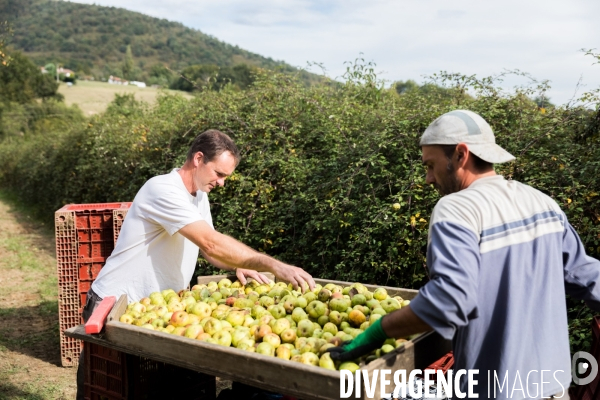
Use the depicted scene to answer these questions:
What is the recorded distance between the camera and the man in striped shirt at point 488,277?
2074 millimetres

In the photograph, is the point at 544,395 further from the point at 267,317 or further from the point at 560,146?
the point at 560,146

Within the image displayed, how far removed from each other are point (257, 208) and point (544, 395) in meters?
4.77

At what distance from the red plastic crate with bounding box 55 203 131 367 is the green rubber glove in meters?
4.22

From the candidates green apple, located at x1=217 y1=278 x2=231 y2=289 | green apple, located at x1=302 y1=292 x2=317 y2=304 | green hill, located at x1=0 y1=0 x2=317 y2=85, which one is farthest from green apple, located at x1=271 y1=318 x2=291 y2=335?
green hill, located at x1=0 y1=0 x2=317 y2=85

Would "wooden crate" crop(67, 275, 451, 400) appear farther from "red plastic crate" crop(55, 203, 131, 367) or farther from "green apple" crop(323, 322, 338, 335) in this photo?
"red plastic crate" crop(55, 203, 131, 367)

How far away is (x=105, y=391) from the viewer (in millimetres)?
3352

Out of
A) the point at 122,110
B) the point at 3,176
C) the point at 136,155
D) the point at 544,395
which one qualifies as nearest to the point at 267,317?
the point at 544,395

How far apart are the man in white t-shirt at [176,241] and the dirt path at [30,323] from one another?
2332mm

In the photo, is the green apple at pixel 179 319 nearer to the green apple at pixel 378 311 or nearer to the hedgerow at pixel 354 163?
the green apple at pixel 378 311

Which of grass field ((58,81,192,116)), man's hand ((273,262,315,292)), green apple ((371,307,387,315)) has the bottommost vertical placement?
green apple ((371,307,387,315))

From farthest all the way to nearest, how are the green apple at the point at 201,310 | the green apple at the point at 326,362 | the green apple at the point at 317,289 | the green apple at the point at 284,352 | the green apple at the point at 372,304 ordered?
the green apple at the point at 317,289 < the green apple at the point at 201,310 < the green apple at the point at 372,304 < the green apple at the point at 284,352 < the green apple at the point at 326,362

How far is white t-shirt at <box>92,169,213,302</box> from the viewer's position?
364 centimetres

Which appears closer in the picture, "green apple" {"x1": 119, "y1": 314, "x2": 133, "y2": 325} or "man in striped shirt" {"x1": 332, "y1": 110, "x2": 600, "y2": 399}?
"man in striped shirt" {"x1": 332, "y1": 110, "x2": 600, "y2": 399}

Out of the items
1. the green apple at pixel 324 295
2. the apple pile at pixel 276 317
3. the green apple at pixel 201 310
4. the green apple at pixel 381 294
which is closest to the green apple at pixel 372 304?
the apple pile at pixel 276 317
